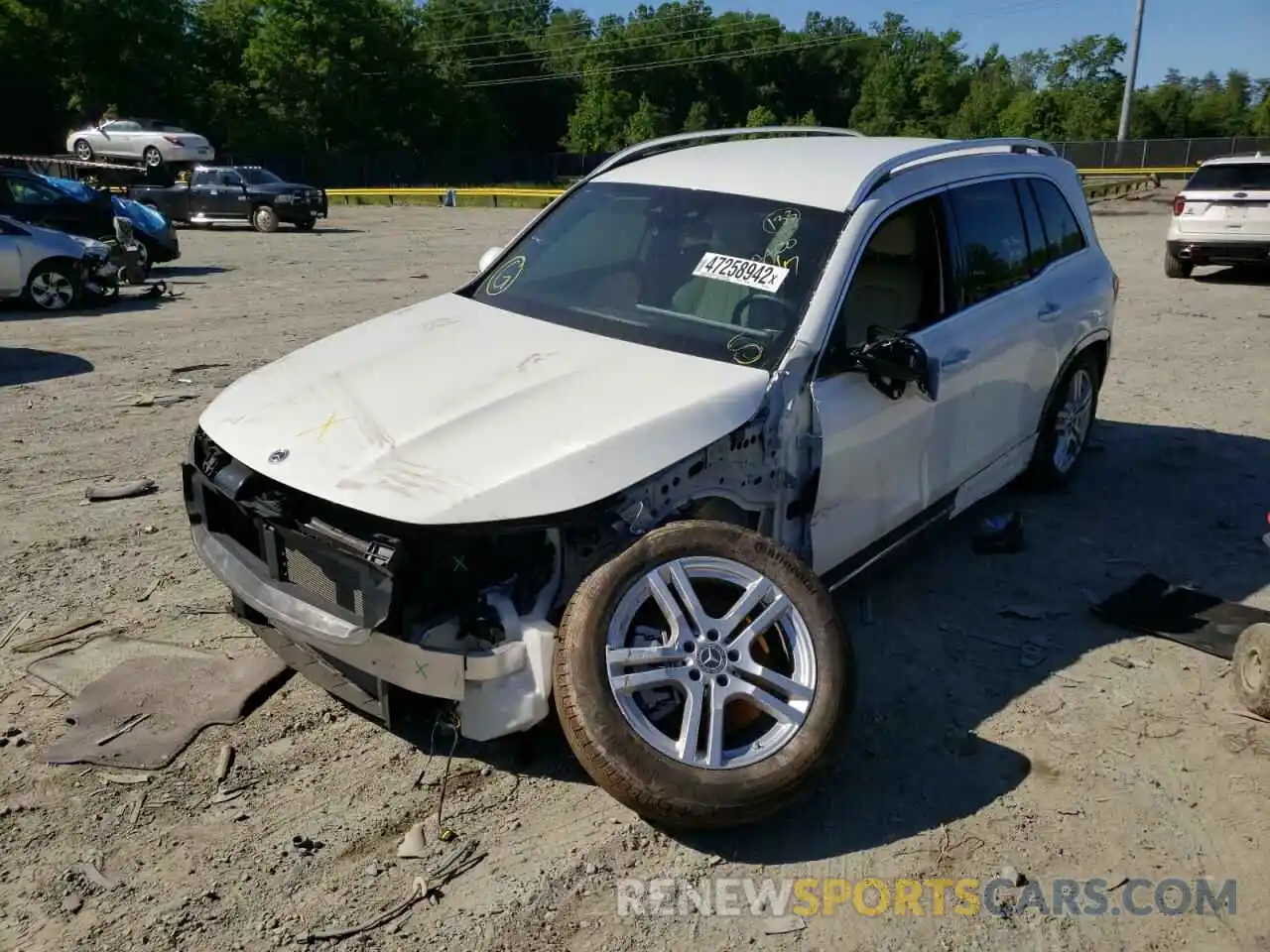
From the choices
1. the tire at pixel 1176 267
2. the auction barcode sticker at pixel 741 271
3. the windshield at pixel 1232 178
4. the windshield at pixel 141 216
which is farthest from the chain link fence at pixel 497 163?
the auction barcode sticker at pixel 741 271

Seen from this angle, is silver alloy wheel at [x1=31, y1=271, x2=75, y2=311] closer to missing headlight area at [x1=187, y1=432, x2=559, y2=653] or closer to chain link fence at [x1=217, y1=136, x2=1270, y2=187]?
missing headlight area at [x1=187, y1=432, x2=559, y2=653]

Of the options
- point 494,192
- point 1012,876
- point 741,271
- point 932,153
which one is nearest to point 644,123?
point 494,192

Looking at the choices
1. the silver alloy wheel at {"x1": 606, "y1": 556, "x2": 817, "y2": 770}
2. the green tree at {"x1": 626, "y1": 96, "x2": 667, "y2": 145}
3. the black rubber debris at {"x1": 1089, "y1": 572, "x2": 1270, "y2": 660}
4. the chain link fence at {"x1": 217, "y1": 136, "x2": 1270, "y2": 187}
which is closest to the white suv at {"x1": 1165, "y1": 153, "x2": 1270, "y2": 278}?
the black rubber debris at {"x1": 1089, "y1": 572, "x2": 1270, "y2": 660}

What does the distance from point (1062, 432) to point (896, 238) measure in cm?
235

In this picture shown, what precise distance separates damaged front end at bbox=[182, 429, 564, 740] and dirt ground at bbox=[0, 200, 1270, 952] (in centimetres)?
36

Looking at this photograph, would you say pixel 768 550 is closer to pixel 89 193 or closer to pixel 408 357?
pixel 408 357

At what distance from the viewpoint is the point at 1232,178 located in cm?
1488

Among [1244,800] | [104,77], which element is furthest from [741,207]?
[104,77]

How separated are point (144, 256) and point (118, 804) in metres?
14.0

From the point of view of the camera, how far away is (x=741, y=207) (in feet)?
14.5

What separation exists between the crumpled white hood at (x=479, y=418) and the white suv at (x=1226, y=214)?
14.0 m

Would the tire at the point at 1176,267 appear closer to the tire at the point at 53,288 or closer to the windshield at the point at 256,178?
the tire at the point at 53,288

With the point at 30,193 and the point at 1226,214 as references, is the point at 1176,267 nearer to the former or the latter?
the point at 1226,214

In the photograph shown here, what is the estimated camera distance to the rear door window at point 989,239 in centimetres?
486
